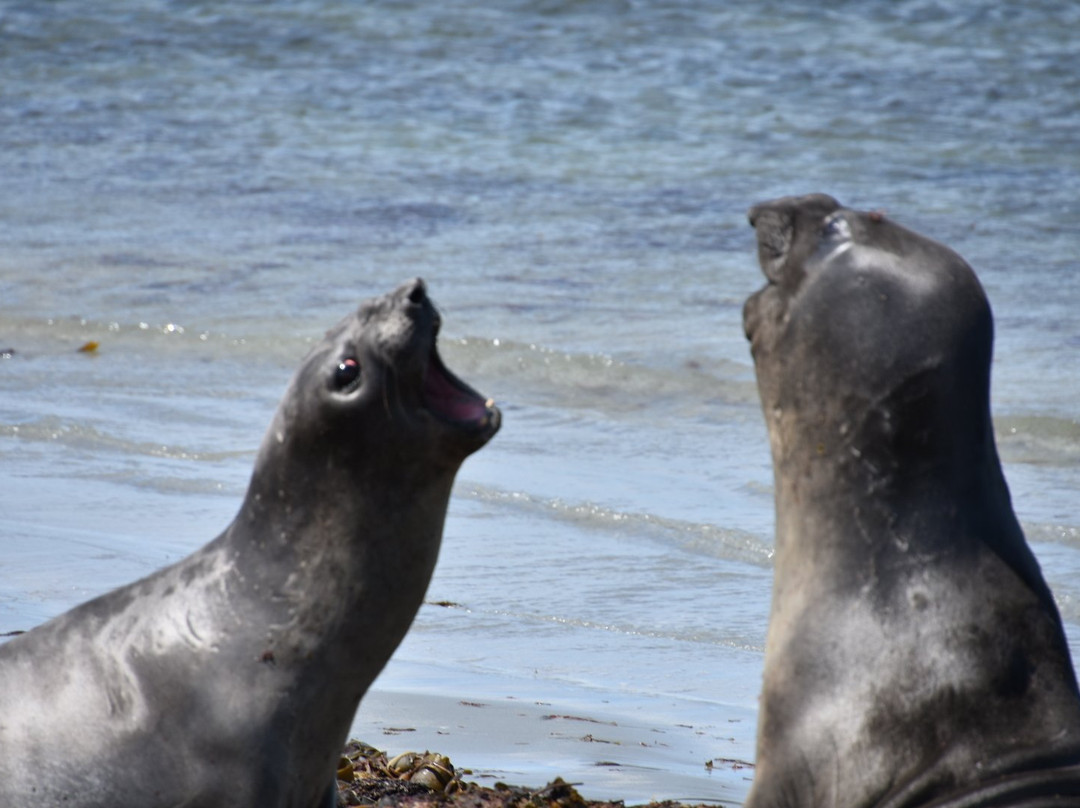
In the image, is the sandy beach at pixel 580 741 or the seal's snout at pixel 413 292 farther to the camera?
the sandy beach at pixel 580 741

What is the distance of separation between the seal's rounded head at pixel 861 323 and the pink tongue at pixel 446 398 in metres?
0.61

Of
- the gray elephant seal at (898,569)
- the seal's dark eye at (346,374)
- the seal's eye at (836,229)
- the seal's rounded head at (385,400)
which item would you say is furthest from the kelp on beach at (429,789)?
the seal's eye at (836,229)

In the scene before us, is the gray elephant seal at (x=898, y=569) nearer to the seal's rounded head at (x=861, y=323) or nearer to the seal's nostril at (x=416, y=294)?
the seal's rounded head at (x=861, y=323)

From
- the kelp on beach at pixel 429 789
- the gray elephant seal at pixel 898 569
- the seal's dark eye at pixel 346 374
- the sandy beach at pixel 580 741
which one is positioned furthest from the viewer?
the sandy beach at pixel 580 741

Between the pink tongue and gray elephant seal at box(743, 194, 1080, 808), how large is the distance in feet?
2.06

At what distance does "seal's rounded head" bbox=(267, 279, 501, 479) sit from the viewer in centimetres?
374

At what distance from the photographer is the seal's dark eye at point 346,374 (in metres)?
3.76

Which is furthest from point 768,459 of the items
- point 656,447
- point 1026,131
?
point 1026,131

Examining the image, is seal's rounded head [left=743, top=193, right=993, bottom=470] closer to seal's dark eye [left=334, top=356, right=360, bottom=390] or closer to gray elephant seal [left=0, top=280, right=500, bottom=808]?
gray elephant seal [left=0, top=280, right=500, bottom=808]

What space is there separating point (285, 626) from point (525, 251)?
1075cm

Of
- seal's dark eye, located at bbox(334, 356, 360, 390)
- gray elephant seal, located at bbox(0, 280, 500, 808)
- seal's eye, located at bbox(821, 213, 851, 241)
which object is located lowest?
gray elephant seal, located at bbox(0, 280, 500, 808)

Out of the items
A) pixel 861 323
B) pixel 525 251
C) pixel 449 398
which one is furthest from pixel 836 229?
pixel 525 251

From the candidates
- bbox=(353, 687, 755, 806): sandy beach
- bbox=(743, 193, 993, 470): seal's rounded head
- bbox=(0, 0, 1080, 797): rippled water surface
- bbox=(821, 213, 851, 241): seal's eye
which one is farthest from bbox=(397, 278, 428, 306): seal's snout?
bbox=(0, 0, 1080, 797): rippled water surface

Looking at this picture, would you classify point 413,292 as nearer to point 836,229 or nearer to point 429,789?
point 836,229
